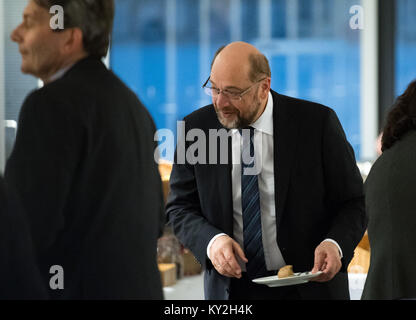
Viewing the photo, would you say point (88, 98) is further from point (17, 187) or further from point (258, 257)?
Answer: point (258, 257)

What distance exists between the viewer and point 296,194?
5.48ft

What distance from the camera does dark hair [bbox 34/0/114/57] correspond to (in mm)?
1449

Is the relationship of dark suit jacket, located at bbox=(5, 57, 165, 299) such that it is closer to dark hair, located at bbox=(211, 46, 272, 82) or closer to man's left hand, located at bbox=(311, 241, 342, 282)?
dark hair, located at bbox=(211, 46, 272, 82)

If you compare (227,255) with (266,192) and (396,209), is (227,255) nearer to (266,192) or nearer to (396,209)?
(266,192)

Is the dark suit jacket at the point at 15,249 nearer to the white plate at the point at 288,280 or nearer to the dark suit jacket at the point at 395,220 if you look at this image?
the white plate at the point at 288,280

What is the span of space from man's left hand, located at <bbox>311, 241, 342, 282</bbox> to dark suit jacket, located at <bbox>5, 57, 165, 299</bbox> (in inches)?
17.0

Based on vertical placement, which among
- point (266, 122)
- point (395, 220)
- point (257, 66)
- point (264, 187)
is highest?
point (257, 66)

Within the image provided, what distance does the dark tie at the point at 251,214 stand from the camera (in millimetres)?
1656

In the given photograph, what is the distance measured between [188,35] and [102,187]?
1.91 ft

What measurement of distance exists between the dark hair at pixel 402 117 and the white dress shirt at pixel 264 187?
336mm

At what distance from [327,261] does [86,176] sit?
0.61 m

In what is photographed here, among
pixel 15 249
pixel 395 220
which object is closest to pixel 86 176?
pixel 15 249

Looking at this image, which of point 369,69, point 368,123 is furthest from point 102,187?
point 369,69

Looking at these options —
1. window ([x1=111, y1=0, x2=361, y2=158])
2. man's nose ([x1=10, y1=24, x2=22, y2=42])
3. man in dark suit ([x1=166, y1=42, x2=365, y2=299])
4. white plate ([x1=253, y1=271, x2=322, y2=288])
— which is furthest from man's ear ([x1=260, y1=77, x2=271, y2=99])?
man's nose ([x1=10, y1=24, x2=22, y2=42])
